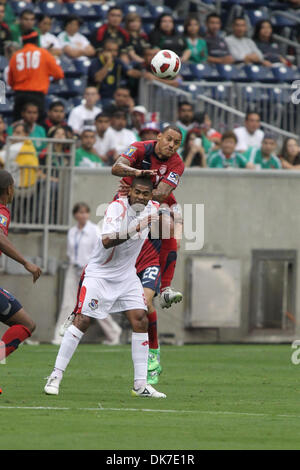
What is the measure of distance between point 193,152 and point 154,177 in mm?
8167

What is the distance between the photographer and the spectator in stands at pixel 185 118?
2052 cm

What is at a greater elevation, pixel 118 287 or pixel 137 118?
pixel 137 118

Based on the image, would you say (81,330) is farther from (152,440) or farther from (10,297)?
(152,440)

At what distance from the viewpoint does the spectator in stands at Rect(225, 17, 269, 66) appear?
24.5 meters

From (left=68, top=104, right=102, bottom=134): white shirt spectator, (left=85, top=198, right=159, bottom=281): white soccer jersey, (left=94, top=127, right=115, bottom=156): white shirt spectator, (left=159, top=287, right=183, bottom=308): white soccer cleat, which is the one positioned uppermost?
(left=68, top=104, right=102, bottom=134): white shirt spectator

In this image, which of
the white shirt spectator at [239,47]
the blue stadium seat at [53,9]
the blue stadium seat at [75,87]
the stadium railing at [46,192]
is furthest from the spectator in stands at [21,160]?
the white shirt spectator at [239,47]

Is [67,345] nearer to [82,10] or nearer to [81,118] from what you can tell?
[81,118]

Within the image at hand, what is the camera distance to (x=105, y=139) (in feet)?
65.3

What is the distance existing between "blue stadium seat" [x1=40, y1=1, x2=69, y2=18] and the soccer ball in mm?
10562

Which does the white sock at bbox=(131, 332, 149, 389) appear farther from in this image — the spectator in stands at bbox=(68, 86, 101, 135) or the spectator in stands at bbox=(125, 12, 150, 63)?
the spectator in stands at bbox=(125, 12, 150, 63)

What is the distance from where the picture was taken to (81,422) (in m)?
8.89

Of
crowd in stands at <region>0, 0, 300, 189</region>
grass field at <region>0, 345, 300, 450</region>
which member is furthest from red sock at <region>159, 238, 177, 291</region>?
crowd in stands at <region>0, 0, 300, 189</region>

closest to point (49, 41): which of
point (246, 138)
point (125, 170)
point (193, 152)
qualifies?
point (193, 152)

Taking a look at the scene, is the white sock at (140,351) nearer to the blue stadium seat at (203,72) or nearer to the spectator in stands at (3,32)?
the spectator in stands at (3,32)
